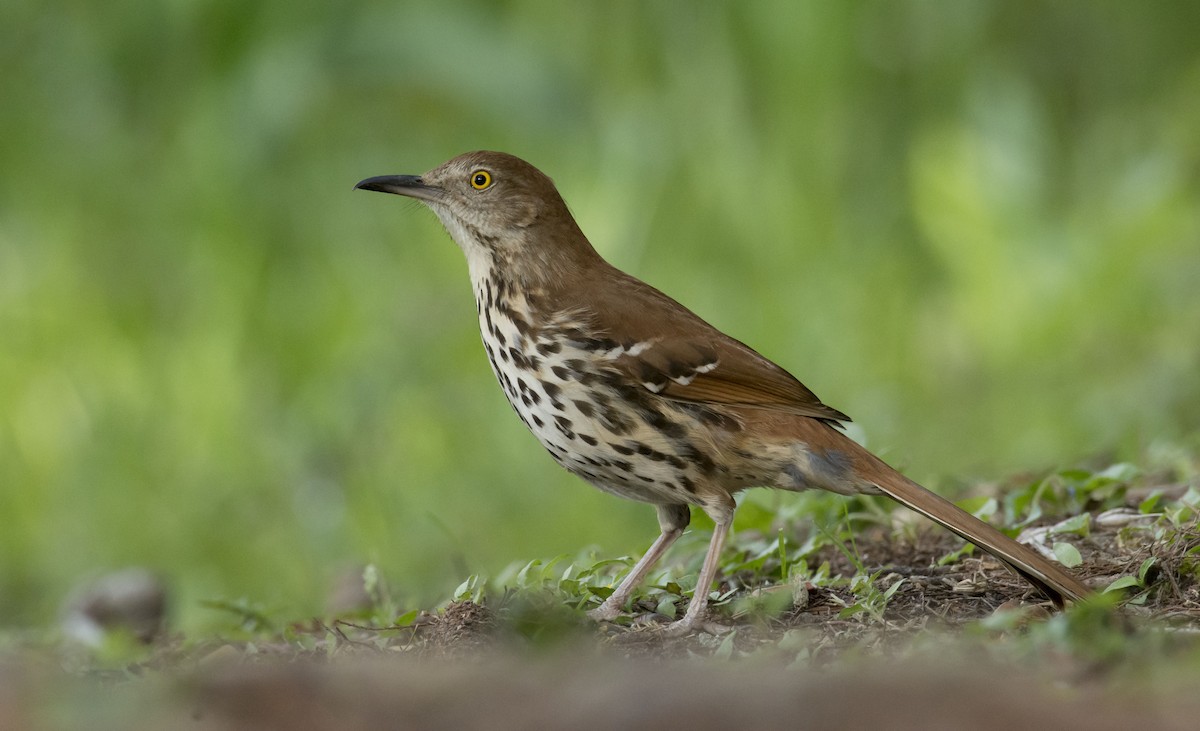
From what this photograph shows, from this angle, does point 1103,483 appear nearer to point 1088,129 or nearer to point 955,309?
point 955,309

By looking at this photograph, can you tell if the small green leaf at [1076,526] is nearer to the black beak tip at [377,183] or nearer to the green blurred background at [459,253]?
the green blurred background at [459,253]

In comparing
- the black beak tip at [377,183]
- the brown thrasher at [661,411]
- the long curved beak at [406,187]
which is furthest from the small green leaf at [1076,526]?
the black beak tip at [377,183]

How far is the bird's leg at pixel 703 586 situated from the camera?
3.63 meters

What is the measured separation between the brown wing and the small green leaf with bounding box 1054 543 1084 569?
0.59 meters

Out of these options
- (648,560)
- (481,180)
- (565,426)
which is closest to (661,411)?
(565,426)

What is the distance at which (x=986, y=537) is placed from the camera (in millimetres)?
3594

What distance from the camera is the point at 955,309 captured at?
7242 millimetres

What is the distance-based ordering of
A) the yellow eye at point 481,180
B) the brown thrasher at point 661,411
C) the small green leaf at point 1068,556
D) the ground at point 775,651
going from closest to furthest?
the ground at point 775,651
the small green leaf at point 1068,556
the brown thrasher at point 661,411
the yellow eye at point 481,180

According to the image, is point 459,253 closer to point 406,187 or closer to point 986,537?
point 406,187

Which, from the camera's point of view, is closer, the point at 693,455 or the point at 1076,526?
the point at 693,455

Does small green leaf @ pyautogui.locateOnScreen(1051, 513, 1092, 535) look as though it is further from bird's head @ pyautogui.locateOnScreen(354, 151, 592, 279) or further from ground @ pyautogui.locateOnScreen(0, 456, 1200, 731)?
bird's head @ pyautogui.locateOnScreen(354, 151, 592, 279)

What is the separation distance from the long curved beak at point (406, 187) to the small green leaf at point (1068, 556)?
1.96 metres

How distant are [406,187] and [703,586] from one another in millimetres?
1566

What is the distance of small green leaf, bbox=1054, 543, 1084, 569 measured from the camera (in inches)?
150
